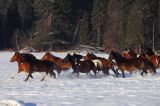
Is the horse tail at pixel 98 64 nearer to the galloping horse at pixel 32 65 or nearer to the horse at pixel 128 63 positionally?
the horse at pixel 128 63

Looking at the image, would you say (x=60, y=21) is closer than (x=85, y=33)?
No

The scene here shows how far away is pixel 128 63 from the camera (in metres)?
23.7

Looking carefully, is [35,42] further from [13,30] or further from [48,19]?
[13,30]

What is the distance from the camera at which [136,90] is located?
17.5m

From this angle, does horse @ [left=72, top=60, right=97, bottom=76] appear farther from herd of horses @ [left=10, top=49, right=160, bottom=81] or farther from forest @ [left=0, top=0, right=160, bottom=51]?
forest @ [left=0, top=0, right=160, bottom=51]

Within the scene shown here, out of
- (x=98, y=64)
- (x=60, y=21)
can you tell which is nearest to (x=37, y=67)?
(x=98, y=64)

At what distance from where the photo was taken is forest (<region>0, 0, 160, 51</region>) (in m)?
69.3

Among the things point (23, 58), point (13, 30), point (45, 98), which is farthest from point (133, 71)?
point (13, 30)

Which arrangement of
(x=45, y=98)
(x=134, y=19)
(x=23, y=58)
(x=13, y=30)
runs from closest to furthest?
(x=45, y=98)
(x=23, y=58)
(x=134, y=19)
(x=13, y=30)

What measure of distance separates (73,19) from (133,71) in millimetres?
61698

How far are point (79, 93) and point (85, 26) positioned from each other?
192ft

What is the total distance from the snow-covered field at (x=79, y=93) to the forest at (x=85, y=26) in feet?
156

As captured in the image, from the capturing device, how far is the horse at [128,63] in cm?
2362

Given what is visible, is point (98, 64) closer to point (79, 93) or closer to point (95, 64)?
point (95, 64)
